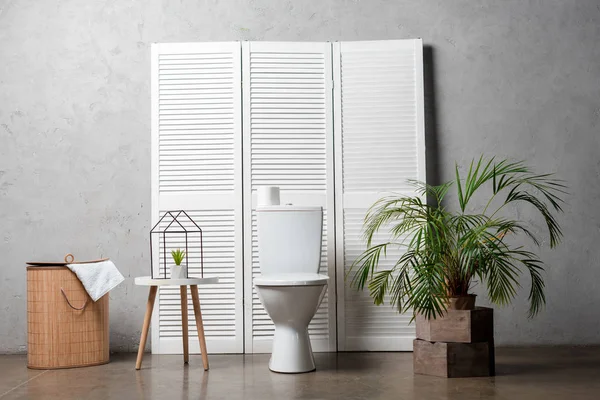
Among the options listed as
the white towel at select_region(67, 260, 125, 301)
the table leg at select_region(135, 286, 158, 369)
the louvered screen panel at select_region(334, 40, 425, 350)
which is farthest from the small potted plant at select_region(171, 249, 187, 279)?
the louvered screen panel at select_region(334, 40, 425, 350)

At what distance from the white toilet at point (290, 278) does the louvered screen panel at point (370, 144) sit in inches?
11.8

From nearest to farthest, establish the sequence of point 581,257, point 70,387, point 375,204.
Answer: point 70,387 < point 375,204 < point 581,257

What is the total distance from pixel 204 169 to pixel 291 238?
66 cm

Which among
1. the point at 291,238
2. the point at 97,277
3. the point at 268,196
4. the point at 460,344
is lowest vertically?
the point at 460,344

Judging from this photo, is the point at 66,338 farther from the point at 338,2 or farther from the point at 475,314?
the point at 338,2

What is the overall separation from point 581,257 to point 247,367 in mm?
1986

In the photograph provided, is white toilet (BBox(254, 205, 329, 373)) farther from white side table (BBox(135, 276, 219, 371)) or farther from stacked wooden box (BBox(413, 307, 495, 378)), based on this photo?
stacked wooden box (BBox(413, 307, 495, 378))

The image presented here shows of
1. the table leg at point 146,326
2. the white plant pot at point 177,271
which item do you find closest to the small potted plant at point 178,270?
the white plant pot at point 177,271

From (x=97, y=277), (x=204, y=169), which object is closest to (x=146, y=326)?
(x=97, y=277)

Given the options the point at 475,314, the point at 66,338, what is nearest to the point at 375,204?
the point at 475,314

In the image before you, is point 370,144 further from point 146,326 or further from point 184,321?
point 146,326

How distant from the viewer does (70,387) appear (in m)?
2.66

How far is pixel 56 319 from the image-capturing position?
10.2 feet

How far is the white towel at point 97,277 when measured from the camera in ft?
10.3
